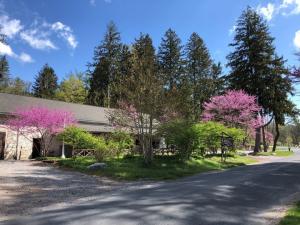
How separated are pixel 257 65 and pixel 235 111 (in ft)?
26.7

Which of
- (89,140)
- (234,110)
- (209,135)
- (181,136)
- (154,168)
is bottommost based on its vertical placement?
(154,168)

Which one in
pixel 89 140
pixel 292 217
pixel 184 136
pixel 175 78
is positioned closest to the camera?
pixel 292 217

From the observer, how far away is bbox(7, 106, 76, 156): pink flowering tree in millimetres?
25641

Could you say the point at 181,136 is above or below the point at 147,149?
above

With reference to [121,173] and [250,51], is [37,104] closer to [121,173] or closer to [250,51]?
[121,173]

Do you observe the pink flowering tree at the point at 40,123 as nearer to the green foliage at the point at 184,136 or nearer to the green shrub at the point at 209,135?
the green foliage at the point at 184,136

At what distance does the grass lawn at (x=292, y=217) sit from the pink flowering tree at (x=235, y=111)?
28.9 m

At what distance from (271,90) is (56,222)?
3881 cm

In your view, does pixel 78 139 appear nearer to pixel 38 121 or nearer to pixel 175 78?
pixel 38 121

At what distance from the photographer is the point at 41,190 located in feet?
41.1

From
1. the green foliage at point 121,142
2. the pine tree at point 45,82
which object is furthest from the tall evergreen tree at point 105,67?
the green foliage at point 121,142

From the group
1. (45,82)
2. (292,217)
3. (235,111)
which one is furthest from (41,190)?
(45,82)

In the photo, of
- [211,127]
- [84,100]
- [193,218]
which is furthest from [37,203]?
[84,100]

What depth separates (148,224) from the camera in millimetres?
7203
